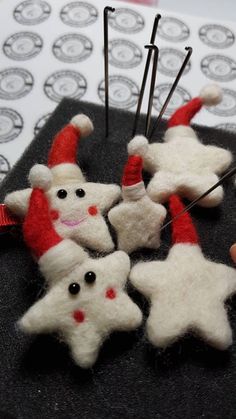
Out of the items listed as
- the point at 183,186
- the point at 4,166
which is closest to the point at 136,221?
the point at 183,186

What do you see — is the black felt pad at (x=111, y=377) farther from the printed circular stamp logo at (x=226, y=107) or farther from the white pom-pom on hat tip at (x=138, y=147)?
the printed circular stamp logo at (x=226, y=107)

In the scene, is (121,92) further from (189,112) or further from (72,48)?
(189,112)

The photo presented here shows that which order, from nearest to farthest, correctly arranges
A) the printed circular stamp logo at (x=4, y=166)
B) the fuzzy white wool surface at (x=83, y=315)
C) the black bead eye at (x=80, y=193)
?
the fuzzy white wool surface at (x=83, y=315)
the black bead eye at (x=80, y=193)
the printed circular stamp logo at (x=4, y=166)

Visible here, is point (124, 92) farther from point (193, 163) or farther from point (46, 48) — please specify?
point (193, 163)

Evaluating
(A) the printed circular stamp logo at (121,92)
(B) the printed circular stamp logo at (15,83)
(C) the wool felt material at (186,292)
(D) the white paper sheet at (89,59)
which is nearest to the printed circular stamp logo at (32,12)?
(D) the white paper sheet at (89,59)

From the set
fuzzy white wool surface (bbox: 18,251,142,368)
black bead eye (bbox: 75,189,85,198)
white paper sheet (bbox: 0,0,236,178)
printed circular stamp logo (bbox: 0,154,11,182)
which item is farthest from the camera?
white paper sheet (bbox: 0,0,236,178)

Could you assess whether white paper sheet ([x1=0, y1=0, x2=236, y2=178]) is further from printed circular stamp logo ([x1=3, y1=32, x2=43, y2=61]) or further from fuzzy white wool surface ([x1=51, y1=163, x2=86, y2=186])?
fuzzy white wool surface ([x1=51, y1=163, x2=86, y2=186])

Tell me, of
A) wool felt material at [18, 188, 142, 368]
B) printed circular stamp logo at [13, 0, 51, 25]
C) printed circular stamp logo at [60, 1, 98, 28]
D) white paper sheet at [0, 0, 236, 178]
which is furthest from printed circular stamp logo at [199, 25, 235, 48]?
wool felt material at [18, 188, 142, 368]
